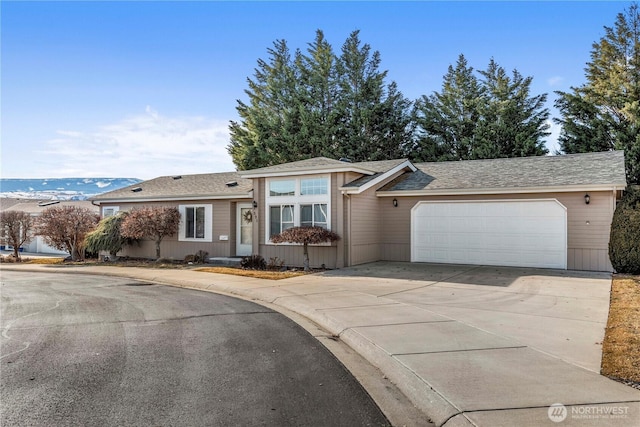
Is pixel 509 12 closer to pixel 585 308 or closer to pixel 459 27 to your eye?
pixel 459 27

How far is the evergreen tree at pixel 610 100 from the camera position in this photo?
72.7 ft

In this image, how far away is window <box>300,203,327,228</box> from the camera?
47.6 feet

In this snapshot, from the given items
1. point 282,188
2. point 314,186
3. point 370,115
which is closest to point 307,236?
point 314,186

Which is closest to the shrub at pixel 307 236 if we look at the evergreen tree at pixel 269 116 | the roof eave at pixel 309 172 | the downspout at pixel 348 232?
the downspout at pixel 348 232

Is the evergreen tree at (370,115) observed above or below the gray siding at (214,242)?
above

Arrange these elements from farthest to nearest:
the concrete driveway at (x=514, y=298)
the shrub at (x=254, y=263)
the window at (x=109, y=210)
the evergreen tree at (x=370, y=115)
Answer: the evergreen tree at (x=370, y=115)
the window at (x=109, y=210)
the shrub at (x=254, y=263)
the concrete driveway at (x=514, y=298)

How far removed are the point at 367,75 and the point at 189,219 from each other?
19103 millimetres

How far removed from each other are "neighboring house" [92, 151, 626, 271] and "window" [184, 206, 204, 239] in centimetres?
89

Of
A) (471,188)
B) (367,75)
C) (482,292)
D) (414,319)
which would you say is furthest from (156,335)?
(367,75)

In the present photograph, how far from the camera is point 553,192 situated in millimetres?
13086

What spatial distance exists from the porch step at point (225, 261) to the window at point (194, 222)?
4.90 feet

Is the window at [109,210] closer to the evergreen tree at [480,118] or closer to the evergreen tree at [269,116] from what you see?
the evergreen tree at [269,116]

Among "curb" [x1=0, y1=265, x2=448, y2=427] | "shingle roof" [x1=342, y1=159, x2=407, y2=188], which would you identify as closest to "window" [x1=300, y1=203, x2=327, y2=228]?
"shingle roof" [x1=342, y1=159, x2=407, y2=188]

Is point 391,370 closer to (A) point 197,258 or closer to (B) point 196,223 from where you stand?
(A) point 197,258
